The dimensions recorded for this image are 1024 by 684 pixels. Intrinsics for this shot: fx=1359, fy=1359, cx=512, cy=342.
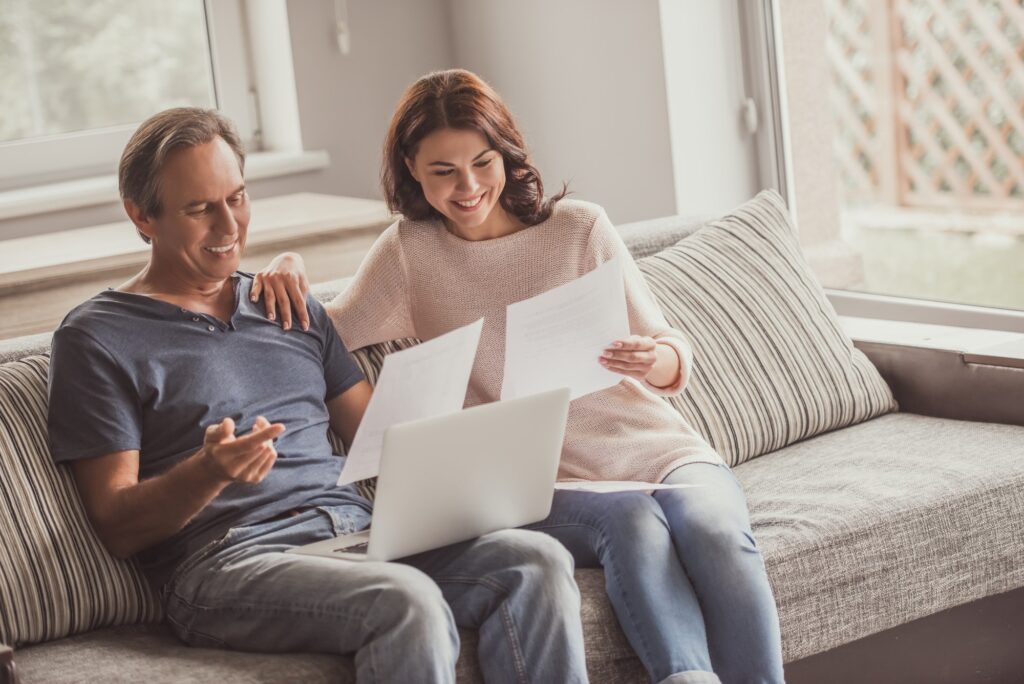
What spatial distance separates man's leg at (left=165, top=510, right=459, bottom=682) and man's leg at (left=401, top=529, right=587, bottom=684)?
0.07 metres

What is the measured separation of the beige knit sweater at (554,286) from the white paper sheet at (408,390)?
0.31 meters

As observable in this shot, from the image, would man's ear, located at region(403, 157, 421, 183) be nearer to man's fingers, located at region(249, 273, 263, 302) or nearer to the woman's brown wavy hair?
the woman's brown wavy hair

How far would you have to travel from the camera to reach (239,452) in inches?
61.9

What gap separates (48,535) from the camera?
1.80 m

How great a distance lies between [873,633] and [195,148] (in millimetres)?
1179

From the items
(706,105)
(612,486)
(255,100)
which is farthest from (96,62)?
(612,486)

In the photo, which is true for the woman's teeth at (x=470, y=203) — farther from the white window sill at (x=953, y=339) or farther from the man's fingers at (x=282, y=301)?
the white window sill at (x=953, y=339)

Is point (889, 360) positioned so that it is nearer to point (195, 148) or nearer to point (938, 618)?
point (938, 618)

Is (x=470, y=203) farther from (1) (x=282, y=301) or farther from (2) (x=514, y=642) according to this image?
(2) (x=514, y=642)

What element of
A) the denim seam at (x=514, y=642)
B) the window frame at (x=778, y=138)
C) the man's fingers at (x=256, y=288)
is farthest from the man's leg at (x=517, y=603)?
the window frame at (x=778, y=138)

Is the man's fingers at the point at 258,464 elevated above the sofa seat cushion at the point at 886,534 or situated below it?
above

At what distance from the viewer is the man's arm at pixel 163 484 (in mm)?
1580

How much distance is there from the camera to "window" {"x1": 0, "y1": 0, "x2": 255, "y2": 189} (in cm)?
355

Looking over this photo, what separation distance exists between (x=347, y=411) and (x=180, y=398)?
12.1 inches
